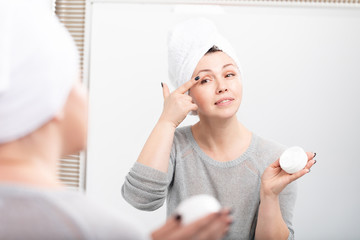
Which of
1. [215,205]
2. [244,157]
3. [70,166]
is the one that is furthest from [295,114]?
[215,205]

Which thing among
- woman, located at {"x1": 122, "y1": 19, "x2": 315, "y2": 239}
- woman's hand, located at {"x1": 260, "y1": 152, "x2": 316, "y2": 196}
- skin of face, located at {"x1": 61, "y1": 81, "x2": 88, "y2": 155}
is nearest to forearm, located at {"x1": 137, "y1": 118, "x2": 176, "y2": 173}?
woman, located at {"x1": 122, "y1": 19, "x2": 315, "y2": 239}

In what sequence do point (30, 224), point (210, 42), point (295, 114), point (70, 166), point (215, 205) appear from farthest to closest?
1. point (70, 166)
2. point (295, 114)
3. point (210, 42)
4. point (215, 205)
5. point (30, 224)

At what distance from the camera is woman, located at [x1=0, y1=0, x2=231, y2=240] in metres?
0.54

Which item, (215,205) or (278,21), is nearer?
(215,205)

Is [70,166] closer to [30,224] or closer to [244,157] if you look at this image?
[244,157]

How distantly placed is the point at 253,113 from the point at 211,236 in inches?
40.2

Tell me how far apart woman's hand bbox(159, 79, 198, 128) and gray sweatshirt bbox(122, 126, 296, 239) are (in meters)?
0.12

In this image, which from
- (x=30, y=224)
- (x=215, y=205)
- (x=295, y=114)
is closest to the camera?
(x=30, y=224)

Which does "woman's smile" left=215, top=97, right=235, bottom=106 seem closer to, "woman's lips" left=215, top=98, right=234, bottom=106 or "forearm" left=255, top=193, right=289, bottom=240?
"woman's lips" left=215, top=98, right=234, bottom=106

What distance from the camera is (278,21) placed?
5.21 feet

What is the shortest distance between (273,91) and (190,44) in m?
0.50

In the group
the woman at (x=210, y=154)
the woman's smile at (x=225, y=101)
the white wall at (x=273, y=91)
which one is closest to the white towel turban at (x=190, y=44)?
the woman at (x=210, y=154)

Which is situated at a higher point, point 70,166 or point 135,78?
point 135,78

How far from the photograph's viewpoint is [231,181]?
1.20 meters
